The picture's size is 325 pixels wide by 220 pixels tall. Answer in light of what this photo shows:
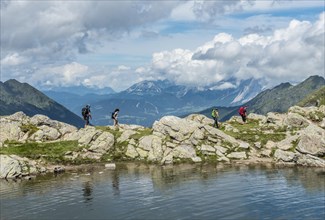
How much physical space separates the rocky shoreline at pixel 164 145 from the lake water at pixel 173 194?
5.45 m

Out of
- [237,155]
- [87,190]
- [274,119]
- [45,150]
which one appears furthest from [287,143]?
[45,150]

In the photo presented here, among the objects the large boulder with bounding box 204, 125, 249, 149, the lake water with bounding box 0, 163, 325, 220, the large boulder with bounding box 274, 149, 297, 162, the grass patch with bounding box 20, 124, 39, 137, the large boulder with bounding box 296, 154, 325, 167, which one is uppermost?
the grass patch with bounding box 20, 124, 39, 137

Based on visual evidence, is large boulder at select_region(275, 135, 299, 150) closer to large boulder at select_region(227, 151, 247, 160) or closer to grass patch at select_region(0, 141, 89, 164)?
large boulder at select_region(227, 151, 247, 160)

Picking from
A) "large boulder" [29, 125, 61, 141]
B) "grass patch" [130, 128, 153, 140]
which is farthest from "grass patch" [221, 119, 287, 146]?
"large boulder" [29, 125, 61, 141]

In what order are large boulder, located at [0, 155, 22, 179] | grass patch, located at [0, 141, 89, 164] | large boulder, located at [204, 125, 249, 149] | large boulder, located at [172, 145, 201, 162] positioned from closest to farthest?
large boulder, located at [0, 155, 22, 179]
large boulder, located at [172, 145, 201, 162]
large boulder, located at [204, 125, 249, 149]
grass patch, located at [0, 141, 89, 164]

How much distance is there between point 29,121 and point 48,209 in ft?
205

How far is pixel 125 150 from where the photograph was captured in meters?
83.8

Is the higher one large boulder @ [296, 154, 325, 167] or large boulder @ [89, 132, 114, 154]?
large boulder @ [89, 132, 114, 154]

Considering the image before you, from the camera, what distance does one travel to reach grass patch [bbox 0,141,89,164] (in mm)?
80438

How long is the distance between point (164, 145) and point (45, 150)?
80.6 ft

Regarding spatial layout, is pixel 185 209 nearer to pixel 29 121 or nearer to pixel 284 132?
pixel 284 132

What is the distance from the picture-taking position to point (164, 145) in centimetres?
8212

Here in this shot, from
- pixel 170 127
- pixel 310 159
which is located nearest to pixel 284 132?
pixel 310 159

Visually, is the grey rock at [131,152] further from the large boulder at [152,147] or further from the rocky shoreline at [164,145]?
the large boulder at [152,147]
